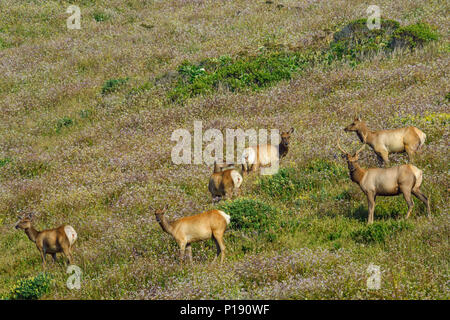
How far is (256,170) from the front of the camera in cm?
1163

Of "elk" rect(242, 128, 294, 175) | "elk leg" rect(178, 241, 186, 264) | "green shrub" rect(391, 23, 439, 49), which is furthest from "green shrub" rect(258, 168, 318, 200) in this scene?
"green shrub" rect(391, 23, 439, 49)

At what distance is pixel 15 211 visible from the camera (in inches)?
513

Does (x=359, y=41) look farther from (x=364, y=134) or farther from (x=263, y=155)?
(x=263, y=155)

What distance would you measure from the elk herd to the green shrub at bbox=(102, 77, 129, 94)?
1202 centimetres

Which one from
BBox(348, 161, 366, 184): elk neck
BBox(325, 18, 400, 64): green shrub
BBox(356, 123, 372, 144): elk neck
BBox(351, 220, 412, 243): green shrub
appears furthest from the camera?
BBox(325, 18, 400, 64): green shrub

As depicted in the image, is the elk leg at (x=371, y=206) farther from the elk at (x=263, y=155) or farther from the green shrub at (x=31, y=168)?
the green shrub at (x=31, y=168)

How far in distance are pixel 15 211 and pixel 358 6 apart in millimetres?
20795

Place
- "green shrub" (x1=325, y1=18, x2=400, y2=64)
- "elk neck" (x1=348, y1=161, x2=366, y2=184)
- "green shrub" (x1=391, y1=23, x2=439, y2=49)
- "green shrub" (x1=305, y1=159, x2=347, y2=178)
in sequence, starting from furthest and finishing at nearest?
"green shrub" (x1=325, y1=18, x2=400, y2=64), "green shrub" (x1=391, y1=23, x2=439, y2=49), "green shrub" (x1=305, y1=159, x2=347, y2=178), "elk neck" (x1=348, y1=161, x2=366, y2=184)

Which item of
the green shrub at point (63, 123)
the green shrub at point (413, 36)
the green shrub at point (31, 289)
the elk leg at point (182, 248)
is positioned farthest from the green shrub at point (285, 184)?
the green shrub at point (63, 123)

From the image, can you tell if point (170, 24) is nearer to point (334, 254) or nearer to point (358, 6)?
point (358, 6)

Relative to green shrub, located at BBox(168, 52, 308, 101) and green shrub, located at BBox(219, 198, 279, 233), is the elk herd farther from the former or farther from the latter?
green shrub, located at BBox(168, 52, 308, 101)

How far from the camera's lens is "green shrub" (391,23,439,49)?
18.8 m

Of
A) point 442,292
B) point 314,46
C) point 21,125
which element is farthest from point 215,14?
point 442,292

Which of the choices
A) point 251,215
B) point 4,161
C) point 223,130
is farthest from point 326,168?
point 4,161
